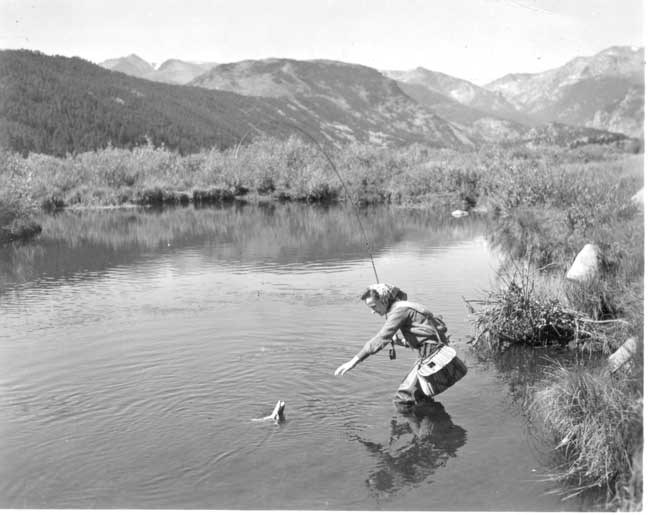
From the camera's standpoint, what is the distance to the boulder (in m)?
15.7

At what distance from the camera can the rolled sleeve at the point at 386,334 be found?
9492mm

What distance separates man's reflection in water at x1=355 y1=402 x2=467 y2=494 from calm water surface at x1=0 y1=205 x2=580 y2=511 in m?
0.03

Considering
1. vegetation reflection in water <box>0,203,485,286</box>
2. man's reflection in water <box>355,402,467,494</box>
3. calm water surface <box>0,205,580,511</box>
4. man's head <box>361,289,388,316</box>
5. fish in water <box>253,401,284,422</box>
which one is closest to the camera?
calm water surface <box>0,205,580,511</box>

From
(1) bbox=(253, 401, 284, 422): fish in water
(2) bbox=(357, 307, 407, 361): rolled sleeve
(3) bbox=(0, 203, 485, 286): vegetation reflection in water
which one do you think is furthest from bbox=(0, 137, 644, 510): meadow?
(1) bbox=(253, 401, 284, 422): fish in water

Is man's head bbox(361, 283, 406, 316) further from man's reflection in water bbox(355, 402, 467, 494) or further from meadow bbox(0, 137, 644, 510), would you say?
meadow bbox(0, 137, 644, 510)

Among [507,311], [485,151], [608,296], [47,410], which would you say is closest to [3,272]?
[47,410]

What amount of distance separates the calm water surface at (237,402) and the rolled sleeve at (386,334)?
1.20 metres

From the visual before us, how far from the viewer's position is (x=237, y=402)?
1121cm

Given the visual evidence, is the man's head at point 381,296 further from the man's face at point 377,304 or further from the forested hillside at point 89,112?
the forested hillside at point 89,112

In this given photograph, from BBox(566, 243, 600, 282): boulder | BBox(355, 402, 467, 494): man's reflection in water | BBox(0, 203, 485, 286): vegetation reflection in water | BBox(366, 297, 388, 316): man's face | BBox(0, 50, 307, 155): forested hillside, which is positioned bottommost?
BBox(355, 402, 467, 494): man's reflection in water

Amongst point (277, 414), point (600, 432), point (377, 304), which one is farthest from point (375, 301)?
point (600, 432)

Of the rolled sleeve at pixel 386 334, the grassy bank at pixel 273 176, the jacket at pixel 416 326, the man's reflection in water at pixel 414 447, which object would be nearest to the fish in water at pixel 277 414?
the man's reflection in water at pixel 414 447

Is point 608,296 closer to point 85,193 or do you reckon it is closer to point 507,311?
point 507,311

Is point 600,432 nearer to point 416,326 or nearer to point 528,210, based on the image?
point 416,326
